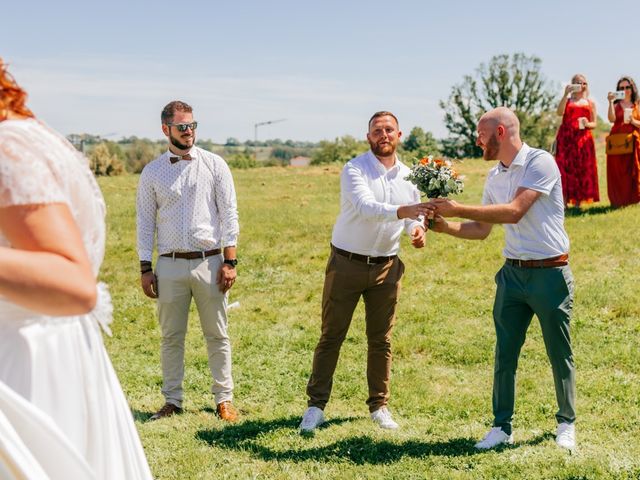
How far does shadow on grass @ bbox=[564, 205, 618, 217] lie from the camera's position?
14.6 metres

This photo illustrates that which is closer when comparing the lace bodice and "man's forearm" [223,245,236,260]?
the lace bodice

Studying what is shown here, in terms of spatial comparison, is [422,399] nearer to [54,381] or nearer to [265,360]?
[265,360]

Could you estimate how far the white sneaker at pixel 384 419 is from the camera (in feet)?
21.0

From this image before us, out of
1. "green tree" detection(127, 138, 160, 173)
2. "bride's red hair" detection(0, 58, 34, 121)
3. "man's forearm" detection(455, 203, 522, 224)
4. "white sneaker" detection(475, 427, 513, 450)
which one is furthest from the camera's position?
"green tree" detection(127, 138, 160, 173)

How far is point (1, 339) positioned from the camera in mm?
2186

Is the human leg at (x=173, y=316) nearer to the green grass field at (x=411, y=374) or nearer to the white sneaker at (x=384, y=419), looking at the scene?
the green grass field at (x=411, y=374)

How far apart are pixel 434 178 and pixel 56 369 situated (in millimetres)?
4253

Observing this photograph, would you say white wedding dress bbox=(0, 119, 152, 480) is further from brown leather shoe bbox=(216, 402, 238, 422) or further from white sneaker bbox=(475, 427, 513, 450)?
brown leather shoe bbox=(216, 402, 238, 422)

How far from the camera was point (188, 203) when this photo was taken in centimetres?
656

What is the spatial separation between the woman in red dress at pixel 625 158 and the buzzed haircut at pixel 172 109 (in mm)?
10158

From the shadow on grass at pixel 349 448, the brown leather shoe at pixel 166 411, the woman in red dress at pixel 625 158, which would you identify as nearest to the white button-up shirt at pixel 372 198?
the shadow on grass at pixel 349 448

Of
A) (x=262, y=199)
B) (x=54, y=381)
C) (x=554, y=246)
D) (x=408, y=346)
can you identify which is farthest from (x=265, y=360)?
(x=262, y=199)

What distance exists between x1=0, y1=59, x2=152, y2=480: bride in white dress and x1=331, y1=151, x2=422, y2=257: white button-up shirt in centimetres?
389

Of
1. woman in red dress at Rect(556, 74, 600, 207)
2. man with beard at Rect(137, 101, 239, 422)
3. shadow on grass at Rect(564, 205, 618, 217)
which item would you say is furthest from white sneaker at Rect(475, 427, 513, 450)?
woman in red dress at Rect(556, 74, 600, 207)
